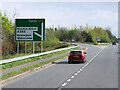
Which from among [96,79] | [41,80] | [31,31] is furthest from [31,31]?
[96,79]

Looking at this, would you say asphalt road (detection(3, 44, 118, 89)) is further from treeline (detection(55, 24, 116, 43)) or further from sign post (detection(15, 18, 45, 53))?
treeline (detection(55, 24, 116, 43))

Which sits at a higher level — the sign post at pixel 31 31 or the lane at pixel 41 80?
the sign post at pixel 31 31

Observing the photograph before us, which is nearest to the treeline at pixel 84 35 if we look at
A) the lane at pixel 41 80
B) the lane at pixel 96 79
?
the lane at pixel 96 79

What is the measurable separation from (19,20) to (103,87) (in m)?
22.4

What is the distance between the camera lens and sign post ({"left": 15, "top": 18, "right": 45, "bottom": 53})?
31.4 m

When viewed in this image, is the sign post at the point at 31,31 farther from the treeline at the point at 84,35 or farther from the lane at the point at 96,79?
the treeline at the point at 84,35

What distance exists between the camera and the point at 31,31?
103 feet

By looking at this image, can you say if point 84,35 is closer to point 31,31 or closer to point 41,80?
point 31,31

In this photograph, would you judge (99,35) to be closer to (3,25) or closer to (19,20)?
(3,25)

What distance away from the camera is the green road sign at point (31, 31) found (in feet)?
103

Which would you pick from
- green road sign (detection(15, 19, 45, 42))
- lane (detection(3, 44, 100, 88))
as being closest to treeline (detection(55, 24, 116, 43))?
green road sign (detection(15, 19, 45, 42))

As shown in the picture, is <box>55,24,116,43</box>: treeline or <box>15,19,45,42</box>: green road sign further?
<box>55,24,116,43</box>: treeline

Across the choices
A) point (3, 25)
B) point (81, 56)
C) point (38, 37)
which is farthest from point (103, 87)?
point (3, 25)

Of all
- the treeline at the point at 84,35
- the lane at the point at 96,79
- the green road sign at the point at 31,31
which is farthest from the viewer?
the treeline at the point at 84,35
